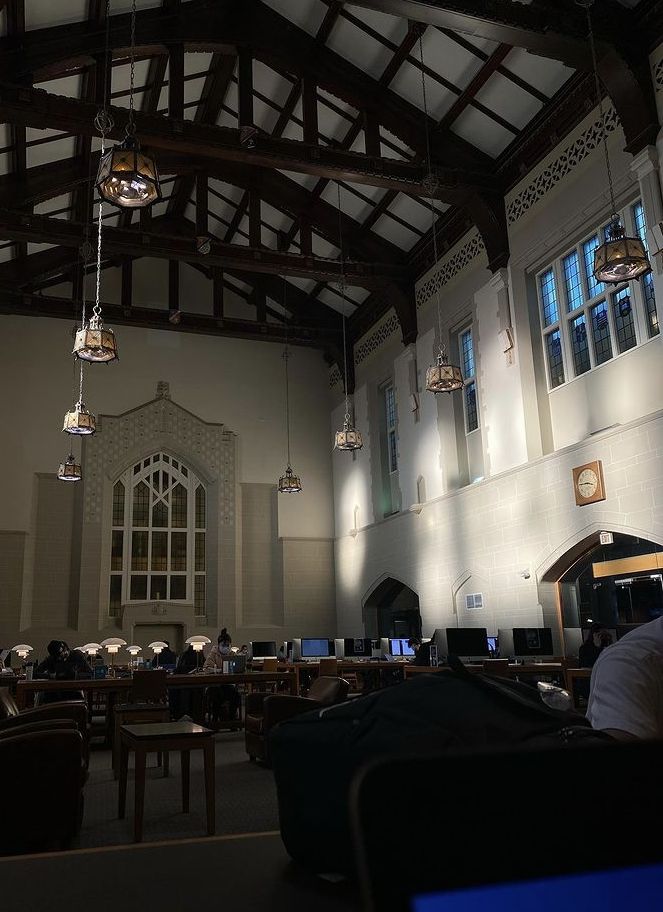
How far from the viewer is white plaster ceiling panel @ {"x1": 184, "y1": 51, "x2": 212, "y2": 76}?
10.4 meters

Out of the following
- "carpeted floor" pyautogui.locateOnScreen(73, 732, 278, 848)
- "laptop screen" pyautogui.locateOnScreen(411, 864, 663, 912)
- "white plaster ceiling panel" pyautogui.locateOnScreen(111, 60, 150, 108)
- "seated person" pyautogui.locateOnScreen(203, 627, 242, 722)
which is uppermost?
"white plaster ceiling panel" pyautogui.locateOnScreen(111, 60, 150, 108)

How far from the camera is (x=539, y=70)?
889cm

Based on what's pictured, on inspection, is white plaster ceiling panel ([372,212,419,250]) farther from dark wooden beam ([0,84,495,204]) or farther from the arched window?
the arched window

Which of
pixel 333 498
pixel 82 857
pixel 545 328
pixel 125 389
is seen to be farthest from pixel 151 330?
pixel 82 857

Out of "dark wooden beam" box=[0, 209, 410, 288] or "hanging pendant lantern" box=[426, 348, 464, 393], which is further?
"dark wooden beam" box=[0, 209, 410, 288]

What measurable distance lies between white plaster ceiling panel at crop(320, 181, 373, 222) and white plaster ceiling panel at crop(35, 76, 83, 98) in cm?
402

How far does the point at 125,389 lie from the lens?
1459cm

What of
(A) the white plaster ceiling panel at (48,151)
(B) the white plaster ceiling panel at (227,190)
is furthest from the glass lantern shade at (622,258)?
(B) the white plaster ceiling panel at (227,190)

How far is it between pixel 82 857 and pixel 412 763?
660 millimetres

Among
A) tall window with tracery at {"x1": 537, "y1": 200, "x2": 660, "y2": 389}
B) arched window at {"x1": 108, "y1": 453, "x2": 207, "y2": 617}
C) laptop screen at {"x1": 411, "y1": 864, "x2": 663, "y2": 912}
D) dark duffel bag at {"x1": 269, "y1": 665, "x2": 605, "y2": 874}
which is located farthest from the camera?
arched window at {"x1": 108, "y1": 453, "x2": 207, "y2": 617}

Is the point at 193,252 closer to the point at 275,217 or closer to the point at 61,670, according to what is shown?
the point at 275,217

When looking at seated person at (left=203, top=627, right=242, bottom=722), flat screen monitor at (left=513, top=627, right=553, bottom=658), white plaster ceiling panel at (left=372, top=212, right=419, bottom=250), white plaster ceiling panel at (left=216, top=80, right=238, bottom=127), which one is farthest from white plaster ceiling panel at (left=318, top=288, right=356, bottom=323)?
flat screen monitor at (left=513, top=627, right=553, bottom=658)

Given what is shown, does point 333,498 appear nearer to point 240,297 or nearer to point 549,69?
point 240,297

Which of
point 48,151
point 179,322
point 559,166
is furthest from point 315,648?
point 48,151
